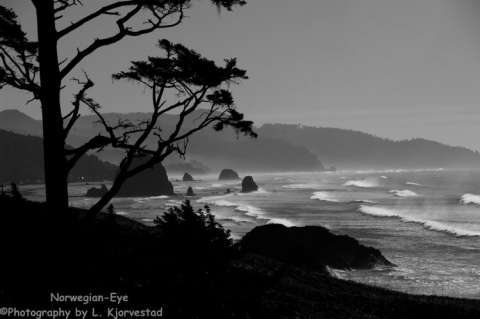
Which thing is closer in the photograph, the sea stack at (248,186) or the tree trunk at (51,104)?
the tree trunk at (51,104)

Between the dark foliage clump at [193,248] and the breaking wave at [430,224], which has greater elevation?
the dark foliage clump at [193,248]

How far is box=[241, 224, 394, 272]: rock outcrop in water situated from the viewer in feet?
93.7

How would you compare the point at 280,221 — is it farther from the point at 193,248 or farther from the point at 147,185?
the point at 147,185

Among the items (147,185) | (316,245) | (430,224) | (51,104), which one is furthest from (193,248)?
(147,185)

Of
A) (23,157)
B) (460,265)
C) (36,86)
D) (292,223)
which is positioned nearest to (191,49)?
(36,86)

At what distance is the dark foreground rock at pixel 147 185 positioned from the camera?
100875 millimetres

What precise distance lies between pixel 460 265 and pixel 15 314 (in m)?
29.7

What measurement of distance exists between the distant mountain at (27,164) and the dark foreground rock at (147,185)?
73640mm

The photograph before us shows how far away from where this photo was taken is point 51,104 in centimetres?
816

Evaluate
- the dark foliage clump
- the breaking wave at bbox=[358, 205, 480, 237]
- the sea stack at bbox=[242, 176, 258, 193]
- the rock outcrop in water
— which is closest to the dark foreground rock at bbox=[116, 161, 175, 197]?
the sea stack at bbox=[242, 176, 258, 193]

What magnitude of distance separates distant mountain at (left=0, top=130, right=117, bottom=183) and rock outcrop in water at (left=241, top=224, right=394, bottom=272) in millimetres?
147185

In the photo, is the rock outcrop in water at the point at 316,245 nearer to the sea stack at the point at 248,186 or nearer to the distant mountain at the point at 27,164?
the sea stack at the point at 248,186

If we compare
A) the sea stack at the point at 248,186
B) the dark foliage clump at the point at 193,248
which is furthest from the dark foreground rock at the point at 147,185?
the dark foliage clump at the point at 193,248

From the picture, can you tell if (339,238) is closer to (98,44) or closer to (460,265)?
(460,265)
